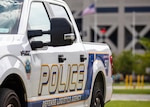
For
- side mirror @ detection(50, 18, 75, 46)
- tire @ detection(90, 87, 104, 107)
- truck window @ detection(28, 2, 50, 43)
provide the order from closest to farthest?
side mirror @ detection(50, 18, 75, 46) < truck window @ detection(28, 2, 50, 43) < tire @ detection(90, 87, 104, 107)

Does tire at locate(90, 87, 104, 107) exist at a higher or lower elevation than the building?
lower

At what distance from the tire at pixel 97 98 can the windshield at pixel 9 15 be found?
8.74 ft

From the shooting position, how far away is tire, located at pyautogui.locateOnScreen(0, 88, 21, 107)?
6762 mm

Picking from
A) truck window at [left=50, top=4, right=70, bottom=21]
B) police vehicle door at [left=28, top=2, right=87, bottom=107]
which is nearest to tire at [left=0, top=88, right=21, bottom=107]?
police vehicle door at [left=28, top=2, right=87, bottom=107]

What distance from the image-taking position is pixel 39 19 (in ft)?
26.3

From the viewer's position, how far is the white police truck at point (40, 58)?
701 centimetres

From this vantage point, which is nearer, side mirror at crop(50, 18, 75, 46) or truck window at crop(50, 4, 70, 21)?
side mirror at crop(50, 18, 75, 46)

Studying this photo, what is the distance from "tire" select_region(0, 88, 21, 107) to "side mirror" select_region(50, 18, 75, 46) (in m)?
0.92

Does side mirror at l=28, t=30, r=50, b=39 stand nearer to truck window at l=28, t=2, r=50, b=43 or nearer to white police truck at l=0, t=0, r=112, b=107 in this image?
white police truck at l=0, t=0, r=112, b=107

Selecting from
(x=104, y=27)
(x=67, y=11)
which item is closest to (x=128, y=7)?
(x=104, y=27)

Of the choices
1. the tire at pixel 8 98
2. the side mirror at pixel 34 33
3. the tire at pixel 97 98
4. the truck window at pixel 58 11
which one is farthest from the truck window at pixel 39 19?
the tire at pixel 97 98

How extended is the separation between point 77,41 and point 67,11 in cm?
48

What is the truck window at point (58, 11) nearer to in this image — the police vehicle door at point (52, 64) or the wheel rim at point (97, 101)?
the police vehicle door at point (52, 64)

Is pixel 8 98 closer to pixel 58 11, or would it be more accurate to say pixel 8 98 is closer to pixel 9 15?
pixel 9 15
